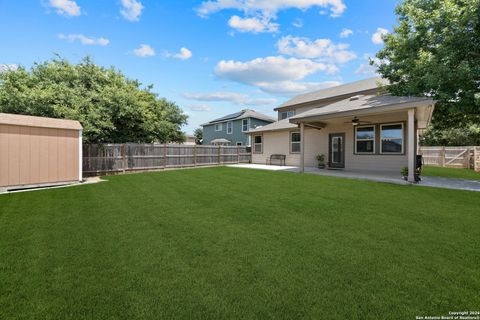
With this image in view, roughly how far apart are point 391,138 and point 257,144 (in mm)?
9791

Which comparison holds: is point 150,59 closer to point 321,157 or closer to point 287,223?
point 321,157

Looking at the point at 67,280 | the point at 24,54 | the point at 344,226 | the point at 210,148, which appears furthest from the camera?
the point at 210,148

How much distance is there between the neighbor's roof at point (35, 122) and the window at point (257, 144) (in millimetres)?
12329

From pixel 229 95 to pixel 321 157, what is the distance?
29.0 meters

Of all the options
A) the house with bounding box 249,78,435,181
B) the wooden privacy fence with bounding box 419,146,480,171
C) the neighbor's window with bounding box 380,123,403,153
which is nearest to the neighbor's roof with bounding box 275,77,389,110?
the house with bounding box 249,78,435,181

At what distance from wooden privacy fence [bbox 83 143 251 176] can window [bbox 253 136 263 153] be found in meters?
1.27

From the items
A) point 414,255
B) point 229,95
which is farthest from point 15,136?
point 229,95

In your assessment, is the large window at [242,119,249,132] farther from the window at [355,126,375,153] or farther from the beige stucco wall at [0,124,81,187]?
the beige stucco wall at [0,124,81,187]

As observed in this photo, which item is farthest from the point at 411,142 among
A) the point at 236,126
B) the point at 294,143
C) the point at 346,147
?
the point at 236,126

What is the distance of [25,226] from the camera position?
4.19 meters

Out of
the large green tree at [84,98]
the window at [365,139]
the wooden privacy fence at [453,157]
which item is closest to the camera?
the large green tree at [84,98]

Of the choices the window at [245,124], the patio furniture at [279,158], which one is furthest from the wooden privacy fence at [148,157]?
the window at [245,124]

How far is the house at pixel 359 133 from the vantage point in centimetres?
899

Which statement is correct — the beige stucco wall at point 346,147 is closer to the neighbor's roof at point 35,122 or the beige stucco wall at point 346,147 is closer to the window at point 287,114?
the window at point 287,114
